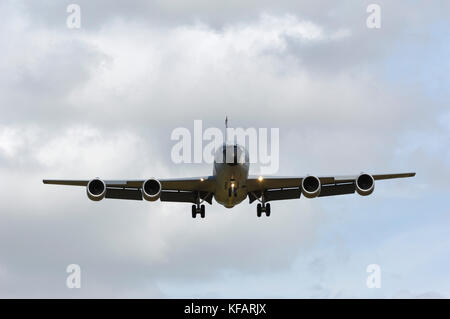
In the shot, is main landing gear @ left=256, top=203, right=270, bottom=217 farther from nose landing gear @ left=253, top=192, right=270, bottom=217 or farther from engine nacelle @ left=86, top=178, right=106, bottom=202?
engine nacelle @ left=86, top=178, right=106, bottom=202

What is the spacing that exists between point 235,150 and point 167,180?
17.7 ft

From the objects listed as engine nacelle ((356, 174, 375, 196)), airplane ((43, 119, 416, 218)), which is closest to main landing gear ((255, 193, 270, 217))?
airplane ((43, 119, 416, 218))

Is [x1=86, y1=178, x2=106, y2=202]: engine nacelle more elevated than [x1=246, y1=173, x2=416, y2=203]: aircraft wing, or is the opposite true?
[x1=246, y1=173, x2=416, y2=203]: aircraft wing

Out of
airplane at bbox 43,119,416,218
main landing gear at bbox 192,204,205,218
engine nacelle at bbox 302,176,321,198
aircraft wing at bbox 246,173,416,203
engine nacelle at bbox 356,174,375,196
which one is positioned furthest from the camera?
main landing gear at bbox 192,204,205,218

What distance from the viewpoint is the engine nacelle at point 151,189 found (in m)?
46.0

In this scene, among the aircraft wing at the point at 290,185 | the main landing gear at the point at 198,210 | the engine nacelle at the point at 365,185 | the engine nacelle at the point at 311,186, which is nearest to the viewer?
the engine nacelle at the point at 311,186

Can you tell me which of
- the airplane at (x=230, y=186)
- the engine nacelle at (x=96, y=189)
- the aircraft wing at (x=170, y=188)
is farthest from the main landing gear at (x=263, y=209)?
the engine nacelle at (x=96, y=189)

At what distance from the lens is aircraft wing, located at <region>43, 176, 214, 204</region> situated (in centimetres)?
4706

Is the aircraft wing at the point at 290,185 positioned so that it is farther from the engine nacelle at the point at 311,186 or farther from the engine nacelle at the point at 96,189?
the engine nacelle at the point at 96,189

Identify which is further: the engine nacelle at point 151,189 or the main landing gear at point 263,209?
the main landing gear at point 263,209

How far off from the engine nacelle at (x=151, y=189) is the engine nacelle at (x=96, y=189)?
94.3 inches

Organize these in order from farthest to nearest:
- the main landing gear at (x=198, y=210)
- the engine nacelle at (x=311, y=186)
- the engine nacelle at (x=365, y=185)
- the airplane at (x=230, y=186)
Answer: the main landing gear at (x=198, y=210) → the engine nacelle at (x=365, y=185) → the engine nacelle at (x=311, y=186) → the airplane at (x=230, y=186)

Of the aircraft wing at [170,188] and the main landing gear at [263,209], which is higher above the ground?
the aircraft wing at [170,188]

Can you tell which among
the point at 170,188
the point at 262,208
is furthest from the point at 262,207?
the point at 170,188
